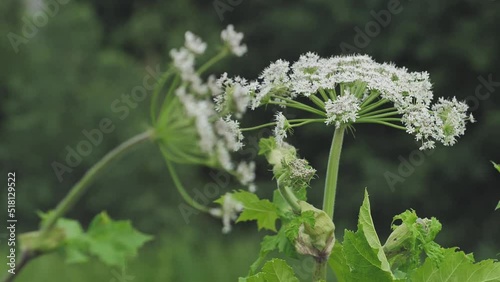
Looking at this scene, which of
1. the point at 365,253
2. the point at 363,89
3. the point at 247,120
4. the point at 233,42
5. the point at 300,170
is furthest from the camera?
the point at 247,120

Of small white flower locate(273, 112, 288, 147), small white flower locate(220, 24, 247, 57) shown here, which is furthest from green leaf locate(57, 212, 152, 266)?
small white flower locate(273, 112, 288, 147)

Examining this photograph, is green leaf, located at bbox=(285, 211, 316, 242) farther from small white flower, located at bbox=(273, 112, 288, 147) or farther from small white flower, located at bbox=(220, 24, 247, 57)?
small white flower, located at bbox=(220, 24, 247, 57)

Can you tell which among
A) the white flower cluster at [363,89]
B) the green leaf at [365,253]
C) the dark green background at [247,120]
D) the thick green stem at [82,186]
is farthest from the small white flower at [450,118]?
the dark green background at [247,120]

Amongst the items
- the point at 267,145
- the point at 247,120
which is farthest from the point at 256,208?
the point at 247,120

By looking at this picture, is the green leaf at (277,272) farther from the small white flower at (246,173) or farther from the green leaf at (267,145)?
the small white flower at (246,173)

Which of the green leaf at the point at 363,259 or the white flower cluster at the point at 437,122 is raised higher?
the white flower cluster at the point at 437,122

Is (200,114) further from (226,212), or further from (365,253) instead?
(365,253)

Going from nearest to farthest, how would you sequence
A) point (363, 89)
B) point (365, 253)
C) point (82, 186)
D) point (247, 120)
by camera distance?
1. point (82, 186)
2. point (365, 253)
3. point (363, 89)
4. point (247, 120)
